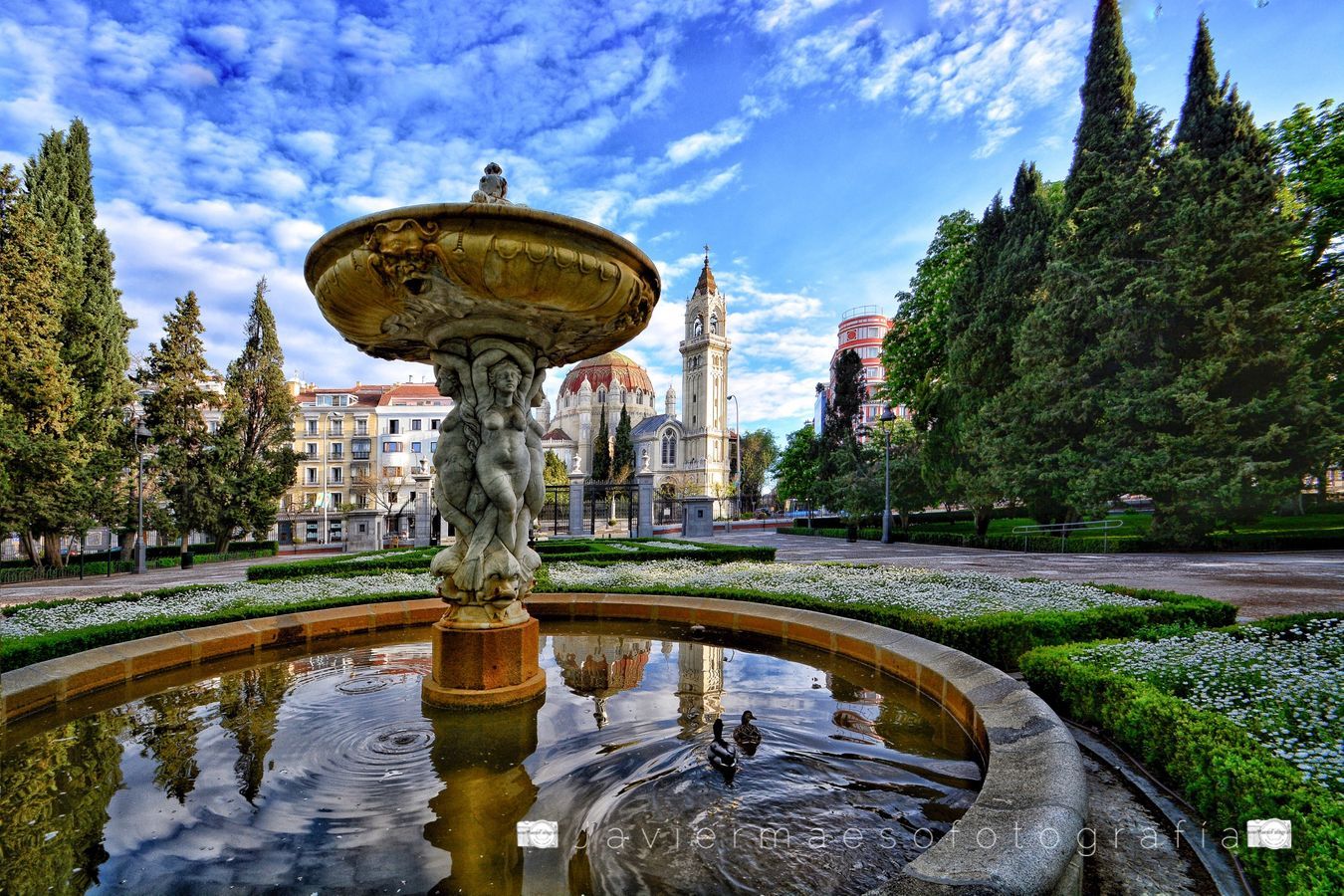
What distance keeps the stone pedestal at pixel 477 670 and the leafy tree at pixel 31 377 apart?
821 inches

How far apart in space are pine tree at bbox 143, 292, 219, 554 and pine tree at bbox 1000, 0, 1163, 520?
30067 millimetres

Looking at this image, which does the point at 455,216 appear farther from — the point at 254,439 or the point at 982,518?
the point at 254,439

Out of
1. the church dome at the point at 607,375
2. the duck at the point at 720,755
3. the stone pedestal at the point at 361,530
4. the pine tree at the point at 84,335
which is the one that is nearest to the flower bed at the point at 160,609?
the duck at the point at 720,755

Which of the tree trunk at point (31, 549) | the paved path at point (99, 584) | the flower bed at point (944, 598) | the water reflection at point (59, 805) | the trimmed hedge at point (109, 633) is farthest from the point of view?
the tree trunk at point (31, 549)

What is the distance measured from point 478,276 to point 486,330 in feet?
2.12

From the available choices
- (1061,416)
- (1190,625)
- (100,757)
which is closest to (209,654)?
(100,757)

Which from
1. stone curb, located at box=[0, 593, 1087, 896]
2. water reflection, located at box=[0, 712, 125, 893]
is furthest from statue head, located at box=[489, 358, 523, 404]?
stone curb, located at box=[0, 593, 1087, 896]

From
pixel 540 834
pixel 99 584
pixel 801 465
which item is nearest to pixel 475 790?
pixel 540 834

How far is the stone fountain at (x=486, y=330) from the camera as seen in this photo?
3.46 metres

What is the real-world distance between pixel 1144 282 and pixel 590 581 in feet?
61.6

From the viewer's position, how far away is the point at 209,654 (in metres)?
5.28

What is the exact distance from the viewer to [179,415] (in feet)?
78.3

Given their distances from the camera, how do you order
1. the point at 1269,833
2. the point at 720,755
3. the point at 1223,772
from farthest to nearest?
the point at 720,755, the point at 1223,772, the point at 1269,833

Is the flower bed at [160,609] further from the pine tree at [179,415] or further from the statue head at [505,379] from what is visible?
the pine tree at [179,415]
